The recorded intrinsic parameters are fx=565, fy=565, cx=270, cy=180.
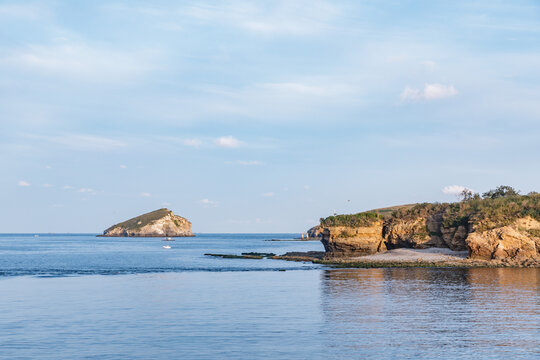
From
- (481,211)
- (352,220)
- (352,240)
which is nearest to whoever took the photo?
(481,211)

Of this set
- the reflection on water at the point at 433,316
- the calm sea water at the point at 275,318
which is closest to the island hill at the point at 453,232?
the calm sea water at the point at 275,318

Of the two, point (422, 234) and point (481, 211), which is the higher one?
point (481, 211)

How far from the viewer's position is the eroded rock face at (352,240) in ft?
290

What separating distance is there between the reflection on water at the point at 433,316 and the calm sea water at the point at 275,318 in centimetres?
6

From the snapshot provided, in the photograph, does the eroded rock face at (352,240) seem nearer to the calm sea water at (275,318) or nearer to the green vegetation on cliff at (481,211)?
the green vegetation on cliff at (481,211)

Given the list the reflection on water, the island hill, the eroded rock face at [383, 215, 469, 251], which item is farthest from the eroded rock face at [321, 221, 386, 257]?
the reflection on water

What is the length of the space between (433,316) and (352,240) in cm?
5673

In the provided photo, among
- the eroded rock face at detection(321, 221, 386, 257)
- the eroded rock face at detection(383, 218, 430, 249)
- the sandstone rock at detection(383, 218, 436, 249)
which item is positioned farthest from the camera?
the eroded rock face at detection(321, 221, 386, 257)

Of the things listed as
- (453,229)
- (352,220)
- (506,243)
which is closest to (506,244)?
(506,243)

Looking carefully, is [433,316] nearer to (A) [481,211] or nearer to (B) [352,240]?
(A) [481,211]

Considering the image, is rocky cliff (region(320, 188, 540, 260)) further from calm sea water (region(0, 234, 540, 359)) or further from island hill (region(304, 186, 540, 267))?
calm sea water (region(0, 234, 540, 359))

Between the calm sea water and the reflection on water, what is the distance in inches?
2.5

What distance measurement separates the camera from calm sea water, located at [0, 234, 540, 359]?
921 inches

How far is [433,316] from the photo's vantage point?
104 ft
